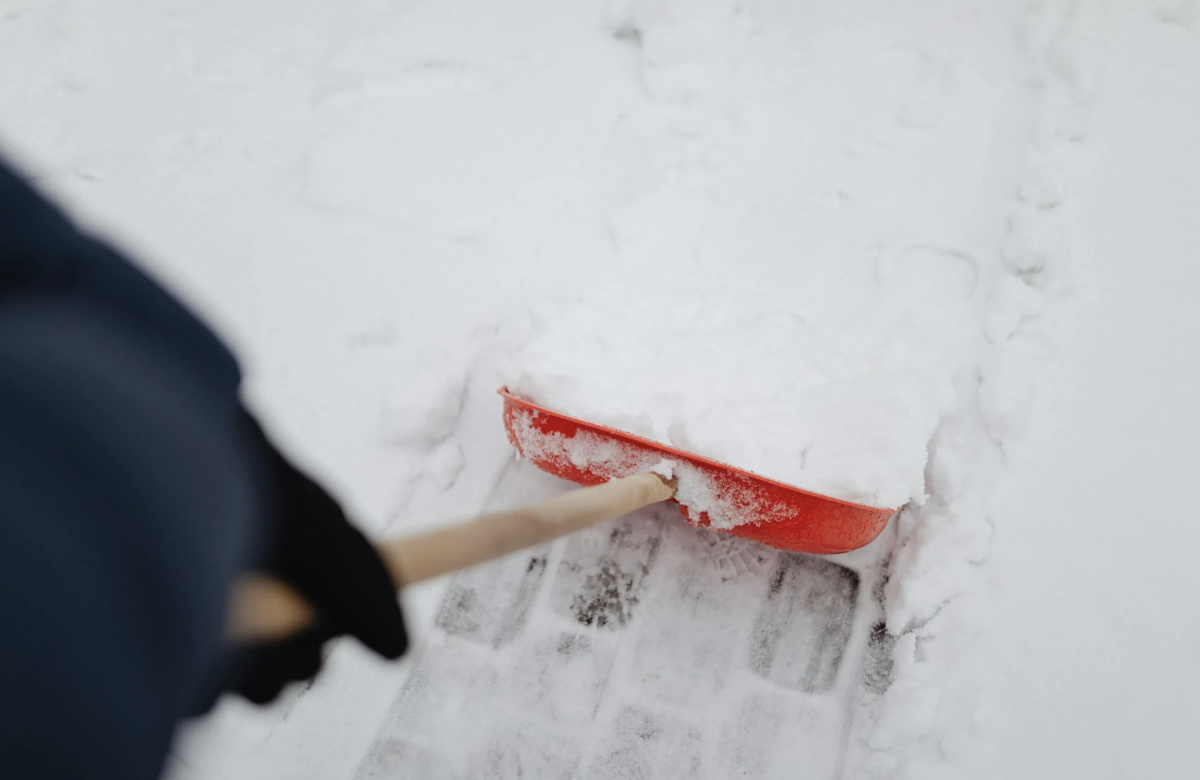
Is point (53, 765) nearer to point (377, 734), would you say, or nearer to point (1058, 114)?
point (377, 734)

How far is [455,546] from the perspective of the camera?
79 cm

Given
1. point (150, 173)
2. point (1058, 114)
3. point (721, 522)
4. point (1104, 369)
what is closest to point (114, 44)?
point (150, 173)

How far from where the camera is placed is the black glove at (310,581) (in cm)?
60

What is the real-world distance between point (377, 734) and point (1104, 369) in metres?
1.82

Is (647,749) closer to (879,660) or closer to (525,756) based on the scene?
(525,756)

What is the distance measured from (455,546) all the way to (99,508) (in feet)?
1.52

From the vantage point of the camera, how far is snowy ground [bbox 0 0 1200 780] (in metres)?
1.46

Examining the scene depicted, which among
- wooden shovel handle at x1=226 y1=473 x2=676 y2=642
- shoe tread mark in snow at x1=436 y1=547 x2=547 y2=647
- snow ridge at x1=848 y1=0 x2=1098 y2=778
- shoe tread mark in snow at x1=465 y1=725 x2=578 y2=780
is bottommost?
shoe tread mark in snow at x1=465 y1=725 x2=578 y2=780

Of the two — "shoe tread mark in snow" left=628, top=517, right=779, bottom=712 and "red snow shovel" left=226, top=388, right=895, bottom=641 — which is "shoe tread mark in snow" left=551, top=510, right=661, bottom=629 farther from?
"red snow shovel" left=226, top=388, right=895, bottom=641

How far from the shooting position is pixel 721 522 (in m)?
1.44

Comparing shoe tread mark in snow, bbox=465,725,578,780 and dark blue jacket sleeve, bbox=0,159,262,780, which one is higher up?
dark blue jacket sleeve, bbox=0,159,262,780

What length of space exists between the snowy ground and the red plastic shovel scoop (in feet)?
0.22

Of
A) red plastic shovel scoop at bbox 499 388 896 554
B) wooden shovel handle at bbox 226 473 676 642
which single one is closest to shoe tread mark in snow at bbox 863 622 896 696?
red plastic shovel scoop at bbox 499 388 896 554

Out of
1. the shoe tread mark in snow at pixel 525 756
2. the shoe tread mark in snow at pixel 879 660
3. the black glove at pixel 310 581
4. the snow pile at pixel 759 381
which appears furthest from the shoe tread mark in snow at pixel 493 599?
the black glove at pixel 310 581
